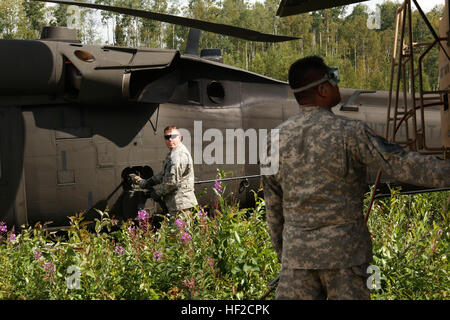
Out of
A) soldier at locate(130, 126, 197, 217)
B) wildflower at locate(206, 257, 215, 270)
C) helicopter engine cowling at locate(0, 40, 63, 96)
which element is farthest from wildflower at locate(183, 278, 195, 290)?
helicopter engine cowling at locate(0, 40, 63, 96)

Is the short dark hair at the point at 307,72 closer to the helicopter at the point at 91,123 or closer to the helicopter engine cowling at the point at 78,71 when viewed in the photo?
the helicopter at the point at 91,123

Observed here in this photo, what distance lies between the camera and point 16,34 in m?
62.1

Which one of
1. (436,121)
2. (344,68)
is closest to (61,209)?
(436,121)

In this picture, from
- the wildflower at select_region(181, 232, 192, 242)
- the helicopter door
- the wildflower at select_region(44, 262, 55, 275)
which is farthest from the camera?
the helicopter door

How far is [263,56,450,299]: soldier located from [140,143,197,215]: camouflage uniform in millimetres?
3343

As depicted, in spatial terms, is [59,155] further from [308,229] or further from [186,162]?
[308,229]

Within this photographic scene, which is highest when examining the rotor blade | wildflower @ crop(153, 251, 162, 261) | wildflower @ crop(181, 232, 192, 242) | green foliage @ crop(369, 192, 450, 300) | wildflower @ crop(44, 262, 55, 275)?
the rotor blade

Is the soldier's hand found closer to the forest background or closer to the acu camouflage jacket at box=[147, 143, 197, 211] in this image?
the acu camouflage jacket at box=[147, 143, 197, 211]

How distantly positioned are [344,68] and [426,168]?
2777 inches

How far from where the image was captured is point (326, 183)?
295 centimetres

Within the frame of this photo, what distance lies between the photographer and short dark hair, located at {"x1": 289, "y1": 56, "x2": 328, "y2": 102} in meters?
3.09

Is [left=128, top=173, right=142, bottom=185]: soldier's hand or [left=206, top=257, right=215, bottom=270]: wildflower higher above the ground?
[left=128, top=173, right=142, bottom=185]: soldier's hand

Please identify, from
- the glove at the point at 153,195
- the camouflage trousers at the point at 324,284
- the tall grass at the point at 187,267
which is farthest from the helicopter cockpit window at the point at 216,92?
the camouflage trousers at the point at 324,284
